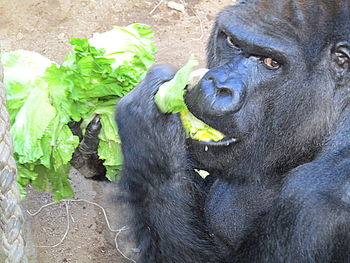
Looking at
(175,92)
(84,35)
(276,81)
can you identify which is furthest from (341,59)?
(84,35)

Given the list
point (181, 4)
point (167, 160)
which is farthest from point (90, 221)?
point (181, 4)

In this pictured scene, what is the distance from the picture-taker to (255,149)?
10.1ft

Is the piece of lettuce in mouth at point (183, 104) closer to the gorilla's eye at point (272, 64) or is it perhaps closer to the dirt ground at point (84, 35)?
the gorilla's eye at point (272, 64)

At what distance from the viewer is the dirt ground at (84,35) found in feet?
14.4

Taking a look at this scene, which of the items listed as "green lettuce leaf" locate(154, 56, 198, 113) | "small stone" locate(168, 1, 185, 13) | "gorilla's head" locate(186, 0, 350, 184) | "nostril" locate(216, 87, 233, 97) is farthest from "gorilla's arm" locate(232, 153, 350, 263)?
"small stone" locate(168, 1, 185, 13)

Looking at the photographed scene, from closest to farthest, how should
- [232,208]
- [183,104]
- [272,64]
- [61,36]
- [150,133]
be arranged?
1. [272,64]
2. [183,104]
3. [150,133]
4. [232,208]
5. [61,36]

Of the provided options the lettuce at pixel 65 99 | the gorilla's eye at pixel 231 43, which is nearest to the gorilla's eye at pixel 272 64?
the gorilla's eye at pixel 231 43

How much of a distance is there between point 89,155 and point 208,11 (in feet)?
7.03

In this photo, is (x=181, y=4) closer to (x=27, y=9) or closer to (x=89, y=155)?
(x=27, y=9)

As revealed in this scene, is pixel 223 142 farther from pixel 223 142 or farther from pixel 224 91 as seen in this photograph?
pixel 224 91

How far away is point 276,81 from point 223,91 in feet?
0.80

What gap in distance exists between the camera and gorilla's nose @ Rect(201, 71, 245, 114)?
109 inches

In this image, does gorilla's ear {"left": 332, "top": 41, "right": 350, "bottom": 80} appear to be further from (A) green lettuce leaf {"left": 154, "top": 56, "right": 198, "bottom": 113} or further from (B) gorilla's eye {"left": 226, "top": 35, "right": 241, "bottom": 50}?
(A) green lettuce leaf {"left": 154, "top": 56, "right": 198, "bottom": 113}

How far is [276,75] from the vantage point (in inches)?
114
